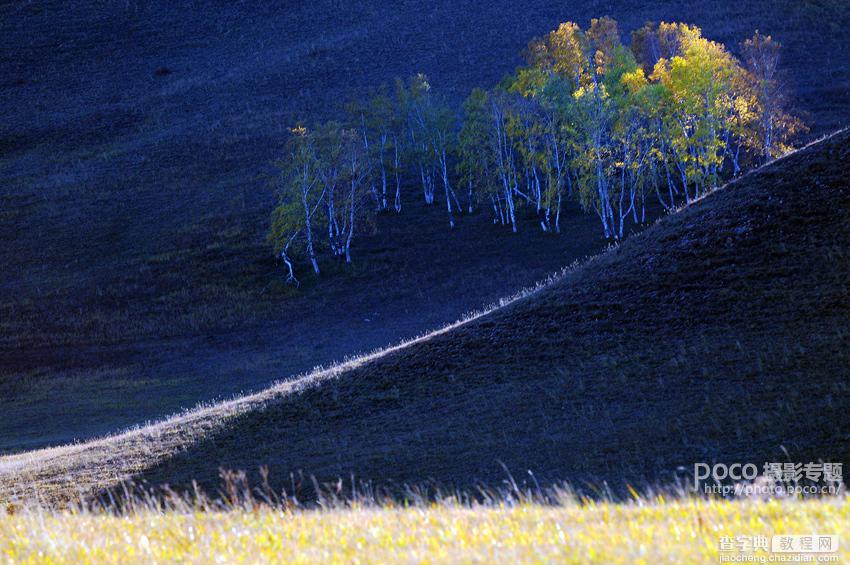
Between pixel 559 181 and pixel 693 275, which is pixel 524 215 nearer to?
pixel 559 181

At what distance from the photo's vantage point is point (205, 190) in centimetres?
8044

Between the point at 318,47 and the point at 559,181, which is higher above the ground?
the point at 318,47

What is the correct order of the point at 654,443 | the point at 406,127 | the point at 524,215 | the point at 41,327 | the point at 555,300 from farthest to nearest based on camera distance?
the point at 406,127 → the point at 524,215 → the point at 41,327 → the point at 555,300 → the point at 654,443

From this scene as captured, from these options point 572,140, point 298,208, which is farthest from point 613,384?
point 298,208

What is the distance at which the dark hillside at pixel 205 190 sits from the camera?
163ft

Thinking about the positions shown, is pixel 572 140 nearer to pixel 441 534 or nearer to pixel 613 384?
pixel 613 384

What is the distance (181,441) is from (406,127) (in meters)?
58.6

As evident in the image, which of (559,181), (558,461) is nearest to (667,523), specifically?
(558,461)

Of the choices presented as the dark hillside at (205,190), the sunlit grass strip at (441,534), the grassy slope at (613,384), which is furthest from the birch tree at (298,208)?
the sunlit grass strip at (441,534)

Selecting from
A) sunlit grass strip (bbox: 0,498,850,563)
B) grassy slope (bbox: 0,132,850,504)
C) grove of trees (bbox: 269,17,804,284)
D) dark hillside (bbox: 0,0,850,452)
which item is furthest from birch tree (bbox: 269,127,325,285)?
sunlit grass strip (bbox: 0,498,850,563)

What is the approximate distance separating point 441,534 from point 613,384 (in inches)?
595

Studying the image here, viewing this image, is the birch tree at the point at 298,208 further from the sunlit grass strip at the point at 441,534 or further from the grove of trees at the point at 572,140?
the sunlit grass strip at the point at 441,534

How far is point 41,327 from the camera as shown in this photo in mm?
57406

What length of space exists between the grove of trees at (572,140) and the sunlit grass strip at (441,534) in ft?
170
